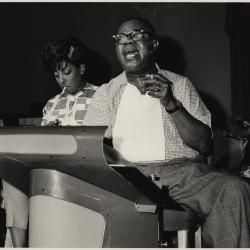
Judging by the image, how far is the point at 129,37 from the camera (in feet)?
5.25

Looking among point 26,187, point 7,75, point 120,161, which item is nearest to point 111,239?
point 120,161

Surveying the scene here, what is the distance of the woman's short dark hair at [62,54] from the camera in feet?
7.63

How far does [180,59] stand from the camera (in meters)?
3.40

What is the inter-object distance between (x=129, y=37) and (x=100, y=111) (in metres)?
0.34

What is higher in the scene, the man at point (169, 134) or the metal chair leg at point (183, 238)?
the man at point (169, 134)

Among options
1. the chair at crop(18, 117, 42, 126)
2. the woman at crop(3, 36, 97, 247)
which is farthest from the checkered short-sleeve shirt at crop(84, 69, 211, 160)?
the chair at crop(18, 117, 42, 126)

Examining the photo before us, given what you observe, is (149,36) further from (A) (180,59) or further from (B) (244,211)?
(A) (180,59)

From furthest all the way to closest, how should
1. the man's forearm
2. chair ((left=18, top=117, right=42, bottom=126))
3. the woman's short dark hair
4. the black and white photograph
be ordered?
chair ((left=18, top=117, right=42, bottom=126))
the woman's short dark hair
the man's forearm
the black and white photograph

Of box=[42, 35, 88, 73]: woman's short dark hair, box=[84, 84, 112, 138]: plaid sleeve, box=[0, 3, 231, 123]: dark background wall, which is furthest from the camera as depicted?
box=[0, 3, 231, 123]: dark background wall

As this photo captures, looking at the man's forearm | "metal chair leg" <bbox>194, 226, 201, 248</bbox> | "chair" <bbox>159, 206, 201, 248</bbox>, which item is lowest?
"metal chair leg" <bbox>194, 226, 201, 248</bbox>

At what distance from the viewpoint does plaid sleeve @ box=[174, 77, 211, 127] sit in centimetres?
154

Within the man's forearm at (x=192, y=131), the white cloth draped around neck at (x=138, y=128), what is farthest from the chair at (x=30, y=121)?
the man's forearm at (x=192, y=131)

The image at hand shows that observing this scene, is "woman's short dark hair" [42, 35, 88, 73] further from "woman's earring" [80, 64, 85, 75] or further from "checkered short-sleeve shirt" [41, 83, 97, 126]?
"checkered short-sleeve shirt" [41, 83, 97, 126]

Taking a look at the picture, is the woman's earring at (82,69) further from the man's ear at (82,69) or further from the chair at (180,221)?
the chair at (180,221)
